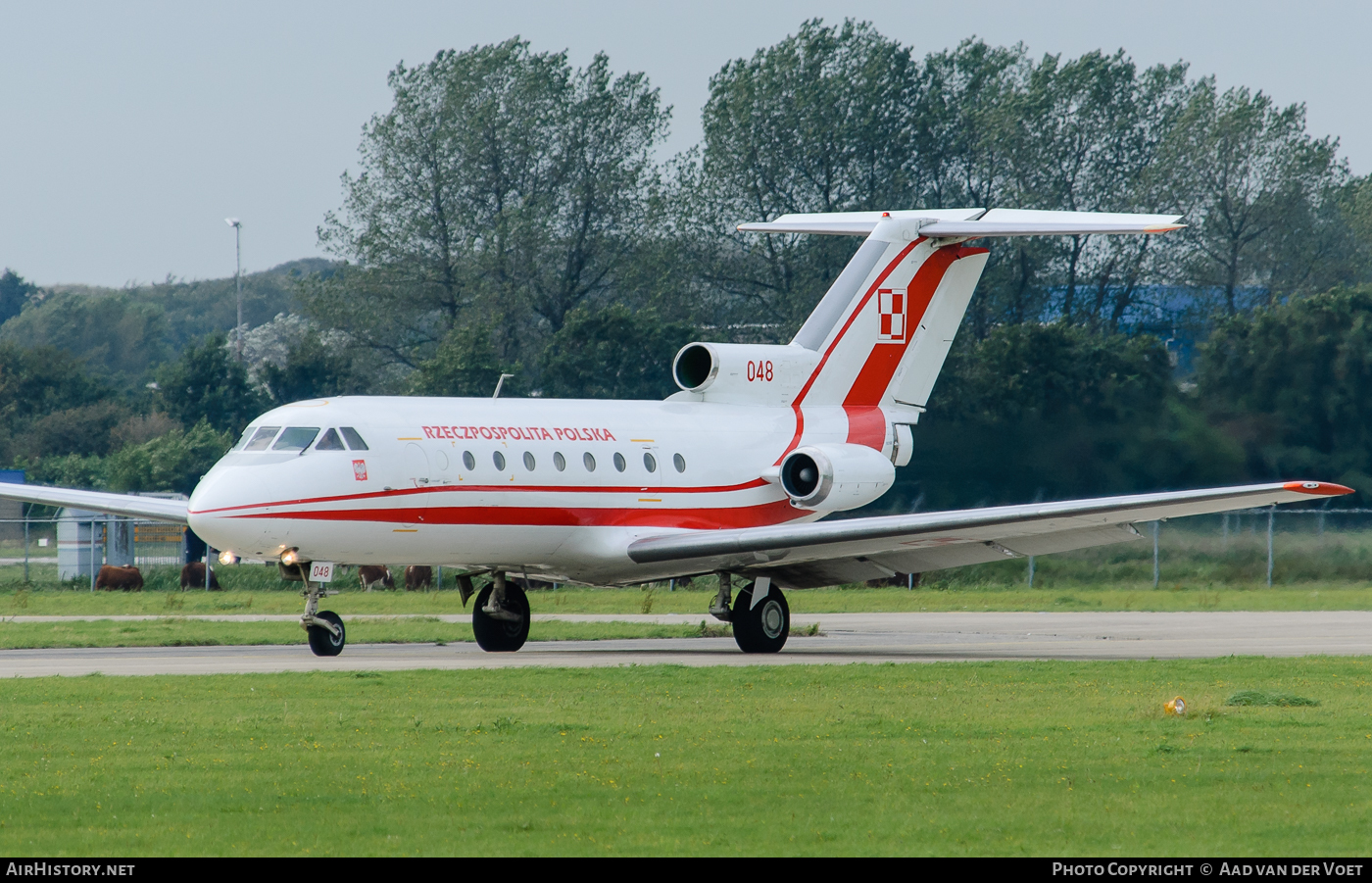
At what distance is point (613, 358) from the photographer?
6031 centimetres

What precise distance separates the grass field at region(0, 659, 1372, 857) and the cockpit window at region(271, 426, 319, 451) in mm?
3928

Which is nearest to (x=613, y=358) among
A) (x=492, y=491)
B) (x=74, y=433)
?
(x=74, y=433)

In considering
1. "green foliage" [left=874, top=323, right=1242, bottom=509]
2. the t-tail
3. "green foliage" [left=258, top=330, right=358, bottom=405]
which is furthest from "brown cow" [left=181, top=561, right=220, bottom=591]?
"green foliage" [left=258, top=330, right=358, bottom=405]

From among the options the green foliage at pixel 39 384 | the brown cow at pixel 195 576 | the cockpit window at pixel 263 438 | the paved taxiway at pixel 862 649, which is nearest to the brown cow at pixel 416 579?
the brown cow at pixel 195 576

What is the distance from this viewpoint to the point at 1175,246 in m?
66.6

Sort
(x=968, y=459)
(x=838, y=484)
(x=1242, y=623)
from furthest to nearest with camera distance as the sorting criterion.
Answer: (x=968, y=459) → (x=1242, y=623) → (x=838, y=484)

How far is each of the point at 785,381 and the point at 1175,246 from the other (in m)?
44.2

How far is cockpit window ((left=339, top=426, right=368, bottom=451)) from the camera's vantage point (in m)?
20.9

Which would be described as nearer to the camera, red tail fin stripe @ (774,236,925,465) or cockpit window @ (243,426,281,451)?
cockpit window @ (243,426,281,451)

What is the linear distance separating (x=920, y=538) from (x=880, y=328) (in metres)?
6.15

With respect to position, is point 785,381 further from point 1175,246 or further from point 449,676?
point 1175,246

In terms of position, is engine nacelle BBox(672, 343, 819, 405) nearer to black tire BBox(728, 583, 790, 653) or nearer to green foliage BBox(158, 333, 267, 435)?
black tire BBox(728, 583, 790, 653)
